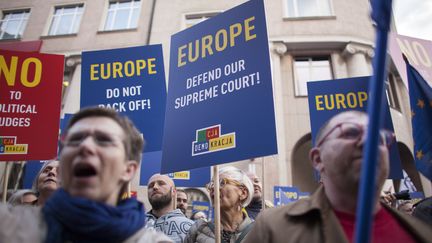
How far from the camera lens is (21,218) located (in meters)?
1.10

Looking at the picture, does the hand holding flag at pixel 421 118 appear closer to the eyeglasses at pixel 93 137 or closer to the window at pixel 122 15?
the eyeglasses at pixel 93 137

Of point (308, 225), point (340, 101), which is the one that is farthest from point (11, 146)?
point (340, 101)

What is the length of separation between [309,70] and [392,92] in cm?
336

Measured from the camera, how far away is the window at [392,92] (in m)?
11.0

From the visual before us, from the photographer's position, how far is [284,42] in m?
10.7

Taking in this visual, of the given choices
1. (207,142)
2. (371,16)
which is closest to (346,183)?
(371,16)

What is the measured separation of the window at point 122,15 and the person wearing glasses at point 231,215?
11176 mm

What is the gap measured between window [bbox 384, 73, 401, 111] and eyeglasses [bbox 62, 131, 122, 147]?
1136 cm

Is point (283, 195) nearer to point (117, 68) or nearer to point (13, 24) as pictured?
point (117, 68)

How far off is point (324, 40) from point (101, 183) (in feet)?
35.1

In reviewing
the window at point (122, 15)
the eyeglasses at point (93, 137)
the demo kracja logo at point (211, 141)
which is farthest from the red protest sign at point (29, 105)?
the window at point (122, 15)

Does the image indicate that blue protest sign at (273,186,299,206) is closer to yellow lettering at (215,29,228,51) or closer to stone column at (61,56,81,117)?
yellow lettering at (215,29,228,51)

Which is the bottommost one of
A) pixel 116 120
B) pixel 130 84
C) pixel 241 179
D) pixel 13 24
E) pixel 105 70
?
pixel 241 179

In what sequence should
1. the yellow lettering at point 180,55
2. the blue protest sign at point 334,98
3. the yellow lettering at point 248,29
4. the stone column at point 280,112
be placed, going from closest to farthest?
the yellow lettering at point 248,29
the yellow lettering at point 180,55
the blue protest sign at point 334,98
the stone column at point 280,112
